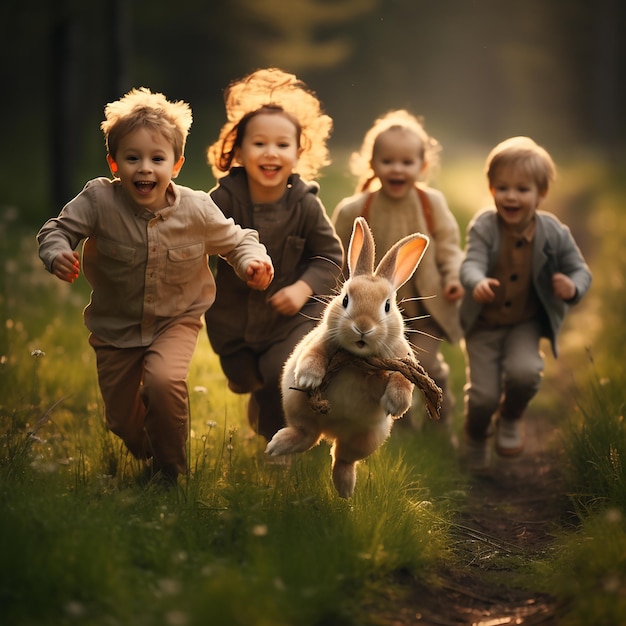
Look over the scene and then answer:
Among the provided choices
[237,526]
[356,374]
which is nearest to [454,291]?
[356,374]

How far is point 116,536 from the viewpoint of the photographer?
3463 millimetres

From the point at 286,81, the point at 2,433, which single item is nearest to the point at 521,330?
the point at 286,81

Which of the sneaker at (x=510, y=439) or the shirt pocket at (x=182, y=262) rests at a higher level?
the shirt pocket at (x=182, y=262)

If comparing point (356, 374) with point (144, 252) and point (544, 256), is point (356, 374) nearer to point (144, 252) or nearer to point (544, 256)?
point (144, 252)

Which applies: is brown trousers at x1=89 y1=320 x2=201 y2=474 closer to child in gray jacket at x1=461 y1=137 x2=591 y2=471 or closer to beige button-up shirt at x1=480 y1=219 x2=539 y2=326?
child in gray jacket at x1=461 y1=137 x2=591 y2=471

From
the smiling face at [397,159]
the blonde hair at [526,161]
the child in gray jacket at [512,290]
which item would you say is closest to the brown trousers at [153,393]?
the smiling face at [397,159]

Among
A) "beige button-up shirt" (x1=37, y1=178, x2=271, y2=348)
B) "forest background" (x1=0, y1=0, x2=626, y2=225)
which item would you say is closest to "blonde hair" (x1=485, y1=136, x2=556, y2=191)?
"beige button-up shirt" (x1=37, y1=178, x2=271, y2=348)

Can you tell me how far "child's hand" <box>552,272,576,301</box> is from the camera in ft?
18.0

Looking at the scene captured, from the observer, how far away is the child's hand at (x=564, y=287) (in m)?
5.49

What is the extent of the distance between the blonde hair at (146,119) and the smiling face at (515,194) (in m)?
2.12

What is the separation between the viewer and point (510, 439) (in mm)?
5910

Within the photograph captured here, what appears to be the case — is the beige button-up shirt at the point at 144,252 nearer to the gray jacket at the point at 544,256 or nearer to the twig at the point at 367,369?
the twig at the point at 367,369

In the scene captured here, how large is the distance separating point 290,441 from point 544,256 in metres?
2.52

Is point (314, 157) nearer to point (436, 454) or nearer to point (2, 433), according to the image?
point (436, 454)
